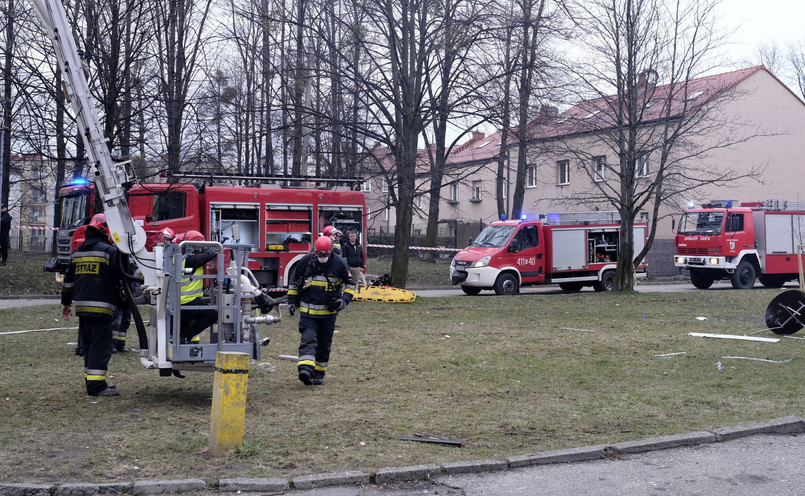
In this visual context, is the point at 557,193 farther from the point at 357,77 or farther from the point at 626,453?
the point at 626,453

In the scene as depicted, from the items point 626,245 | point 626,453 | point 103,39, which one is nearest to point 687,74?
point 626,245

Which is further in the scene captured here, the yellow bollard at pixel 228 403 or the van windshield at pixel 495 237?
the van windshield at pixel 495 237

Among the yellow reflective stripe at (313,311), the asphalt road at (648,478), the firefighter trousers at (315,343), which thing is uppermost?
the yellow reflective stripe at (313,311)

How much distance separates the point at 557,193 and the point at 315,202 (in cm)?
2553

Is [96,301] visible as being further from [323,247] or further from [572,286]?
[572,286]

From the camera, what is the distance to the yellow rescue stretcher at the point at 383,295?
63.0ft

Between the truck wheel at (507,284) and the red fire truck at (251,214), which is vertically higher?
the red fire truck at (251,214)

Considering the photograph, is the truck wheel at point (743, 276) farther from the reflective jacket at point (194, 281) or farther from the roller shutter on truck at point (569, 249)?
the reflective jacket at point (194, 281)

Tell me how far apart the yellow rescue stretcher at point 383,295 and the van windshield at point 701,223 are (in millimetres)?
11527

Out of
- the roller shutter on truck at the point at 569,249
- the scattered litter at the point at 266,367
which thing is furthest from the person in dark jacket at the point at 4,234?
the scattered litter at the point at 266,367

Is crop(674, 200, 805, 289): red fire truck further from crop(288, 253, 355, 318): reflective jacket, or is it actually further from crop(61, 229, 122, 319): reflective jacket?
crop(61, 229, 122, 319): reflective jacket

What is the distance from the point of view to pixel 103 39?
17594 millimetres

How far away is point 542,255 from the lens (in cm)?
2380

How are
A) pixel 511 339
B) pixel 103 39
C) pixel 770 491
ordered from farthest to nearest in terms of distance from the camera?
pixel 103 39, pixel 511 339, pixel 770 491
